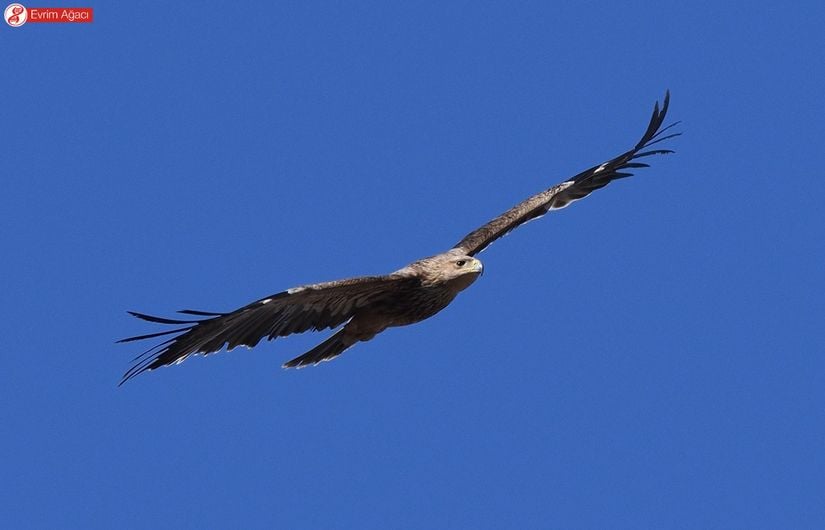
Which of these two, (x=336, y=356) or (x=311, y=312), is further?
(x=336, y=356)

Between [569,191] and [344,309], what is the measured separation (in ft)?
13.0

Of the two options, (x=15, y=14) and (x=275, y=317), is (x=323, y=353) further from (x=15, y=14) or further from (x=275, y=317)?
(x=15, y=14)

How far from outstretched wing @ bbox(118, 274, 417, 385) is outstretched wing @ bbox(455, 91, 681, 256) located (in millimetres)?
2090

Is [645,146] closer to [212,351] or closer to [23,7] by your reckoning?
[212,351]

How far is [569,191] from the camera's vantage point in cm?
1498

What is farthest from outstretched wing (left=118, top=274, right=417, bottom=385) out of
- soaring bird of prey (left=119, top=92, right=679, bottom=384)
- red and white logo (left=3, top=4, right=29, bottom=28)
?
red and white logo (left=3, top=4, right=29, bottom=28)

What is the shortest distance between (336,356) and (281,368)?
0.64 metres

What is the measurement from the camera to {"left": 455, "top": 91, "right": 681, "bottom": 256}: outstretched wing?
46.0 ft

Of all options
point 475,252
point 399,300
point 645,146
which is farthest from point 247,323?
point 645,146

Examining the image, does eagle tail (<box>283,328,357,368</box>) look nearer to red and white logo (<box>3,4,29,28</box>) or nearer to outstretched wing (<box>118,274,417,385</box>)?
outstretched wing (<box>118,274,417,385</box>)

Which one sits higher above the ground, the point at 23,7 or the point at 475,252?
the point at 23,7

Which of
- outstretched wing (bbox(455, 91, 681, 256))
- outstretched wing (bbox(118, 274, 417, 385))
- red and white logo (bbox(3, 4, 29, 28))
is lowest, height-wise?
outstretched wing (bbox(118, 274, 417, 385))

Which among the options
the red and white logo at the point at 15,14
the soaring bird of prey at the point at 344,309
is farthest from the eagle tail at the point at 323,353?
the red and white logo at the point at 15,14

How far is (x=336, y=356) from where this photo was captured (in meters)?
13.2
